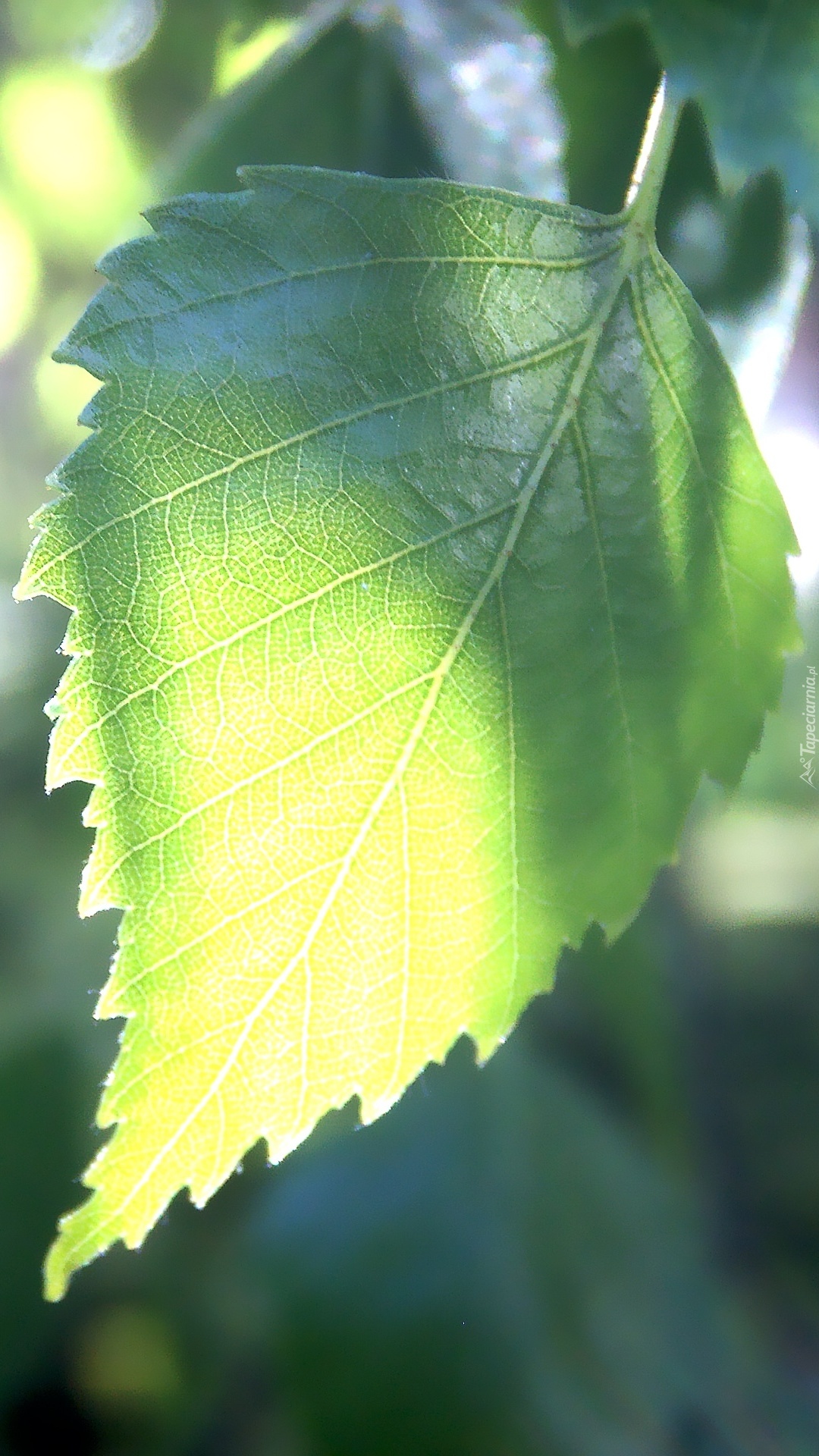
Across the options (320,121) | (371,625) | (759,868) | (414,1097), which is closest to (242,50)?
(320,121)

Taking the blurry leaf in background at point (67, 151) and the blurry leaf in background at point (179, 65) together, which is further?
the blurry leaf in background at point (67, 151)

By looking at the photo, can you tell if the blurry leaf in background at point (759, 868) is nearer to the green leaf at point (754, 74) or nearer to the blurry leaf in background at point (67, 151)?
the blurry leaf in background at point (67, 151)

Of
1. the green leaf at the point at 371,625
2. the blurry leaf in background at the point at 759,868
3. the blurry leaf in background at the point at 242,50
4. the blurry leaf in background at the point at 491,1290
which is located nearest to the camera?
the green leaf at the point at 371,625

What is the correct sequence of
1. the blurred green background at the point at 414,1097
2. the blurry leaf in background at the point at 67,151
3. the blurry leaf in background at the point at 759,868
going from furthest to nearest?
the blurry leaf in background at the point at 759,868
the blurry leaf in background at the point at 67,151
the blurred green background at the point at 414,1097

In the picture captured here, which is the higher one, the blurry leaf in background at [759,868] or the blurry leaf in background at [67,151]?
the blurry leaf in background at [67,151]

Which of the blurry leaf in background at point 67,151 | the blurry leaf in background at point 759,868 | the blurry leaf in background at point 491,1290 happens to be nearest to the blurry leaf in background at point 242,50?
the blurry leaf in background at point 67,151

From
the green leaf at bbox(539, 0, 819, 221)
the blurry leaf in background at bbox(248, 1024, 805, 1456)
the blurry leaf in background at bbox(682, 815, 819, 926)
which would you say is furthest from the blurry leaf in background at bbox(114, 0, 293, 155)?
the blurry leaf in background at bbox(682, 815, 819, 926)

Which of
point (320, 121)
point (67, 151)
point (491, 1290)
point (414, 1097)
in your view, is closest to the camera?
point (320, 121)

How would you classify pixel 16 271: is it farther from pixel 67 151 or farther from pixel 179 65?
pixel 179 65
